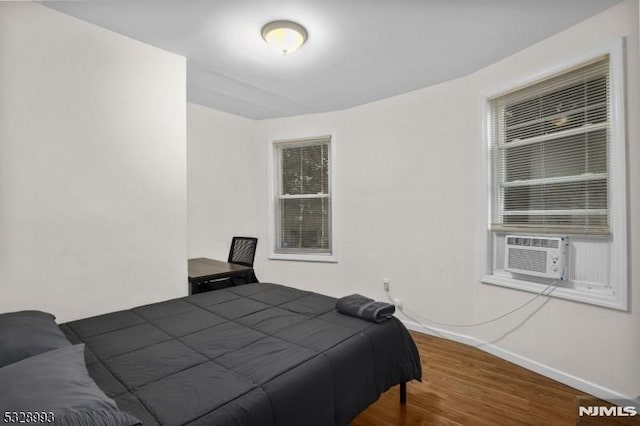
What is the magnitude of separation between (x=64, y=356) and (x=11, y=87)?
1.78 m

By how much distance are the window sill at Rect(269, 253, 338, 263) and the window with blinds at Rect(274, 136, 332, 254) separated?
78 mm

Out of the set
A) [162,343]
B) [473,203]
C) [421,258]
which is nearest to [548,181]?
[473,203]

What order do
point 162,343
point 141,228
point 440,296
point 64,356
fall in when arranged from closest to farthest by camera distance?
point 64,356 < point 162,343 < point 141,228 < point 440,296

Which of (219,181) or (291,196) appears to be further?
(291,196)

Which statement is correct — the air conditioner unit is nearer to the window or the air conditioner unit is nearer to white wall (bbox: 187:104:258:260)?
the window

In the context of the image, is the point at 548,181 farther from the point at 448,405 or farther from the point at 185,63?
the point at 185,63

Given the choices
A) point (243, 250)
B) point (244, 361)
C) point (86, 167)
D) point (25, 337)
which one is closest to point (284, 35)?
point (86, 167)

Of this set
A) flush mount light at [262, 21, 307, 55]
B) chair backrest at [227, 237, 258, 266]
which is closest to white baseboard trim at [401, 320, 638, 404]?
chair backrest at [227, 237, 258, 266]

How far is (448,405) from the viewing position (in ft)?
6.61

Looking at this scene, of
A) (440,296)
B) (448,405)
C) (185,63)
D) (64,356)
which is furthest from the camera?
(440,296)

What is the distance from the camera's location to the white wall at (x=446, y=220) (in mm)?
2025

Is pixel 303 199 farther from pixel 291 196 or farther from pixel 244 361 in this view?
pixel 244 361

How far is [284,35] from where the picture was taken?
2.21 meters

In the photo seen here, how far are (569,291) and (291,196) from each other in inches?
127
